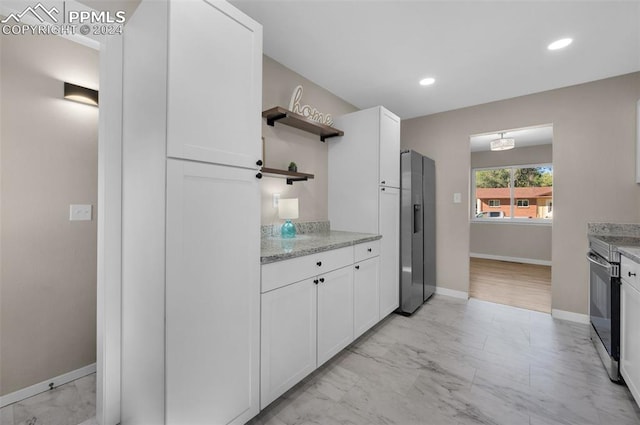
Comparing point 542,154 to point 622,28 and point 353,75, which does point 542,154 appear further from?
point 353,75

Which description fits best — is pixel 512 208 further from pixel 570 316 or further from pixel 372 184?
pixel 372 184

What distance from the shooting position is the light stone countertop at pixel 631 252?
1.56 m

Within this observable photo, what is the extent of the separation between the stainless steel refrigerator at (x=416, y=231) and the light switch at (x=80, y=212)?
2771mm

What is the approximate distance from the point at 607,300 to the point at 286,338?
232cm

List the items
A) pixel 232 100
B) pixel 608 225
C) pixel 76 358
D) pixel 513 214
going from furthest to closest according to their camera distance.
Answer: pixel 513 214
pixel 608 225
pixel 76 358
pixel 232 100

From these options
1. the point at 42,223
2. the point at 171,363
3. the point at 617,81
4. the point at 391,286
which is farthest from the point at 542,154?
the point at 42,223

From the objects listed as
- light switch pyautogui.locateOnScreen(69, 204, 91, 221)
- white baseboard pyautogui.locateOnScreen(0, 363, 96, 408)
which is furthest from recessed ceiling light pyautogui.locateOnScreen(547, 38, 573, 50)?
white baseboard pyautogui.locateOnScreen(0, 363, 96, 408)

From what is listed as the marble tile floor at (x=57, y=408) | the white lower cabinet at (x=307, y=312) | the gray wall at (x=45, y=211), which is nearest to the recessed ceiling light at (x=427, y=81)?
the white lower cabinet at (x=307, y=312)

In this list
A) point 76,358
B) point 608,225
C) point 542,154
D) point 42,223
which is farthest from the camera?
point 542,154

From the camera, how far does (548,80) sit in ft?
9.25

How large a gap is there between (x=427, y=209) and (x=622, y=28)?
85.8 inches

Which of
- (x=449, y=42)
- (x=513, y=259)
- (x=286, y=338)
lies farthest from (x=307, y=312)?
(x=513, y=259)

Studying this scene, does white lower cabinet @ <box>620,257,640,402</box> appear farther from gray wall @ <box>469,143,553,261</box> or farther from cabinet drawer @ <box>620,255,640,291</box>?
gray wall @ <box>469,143,553,261</box>

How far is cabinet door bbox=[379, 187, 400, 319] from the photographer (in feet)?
8.90
